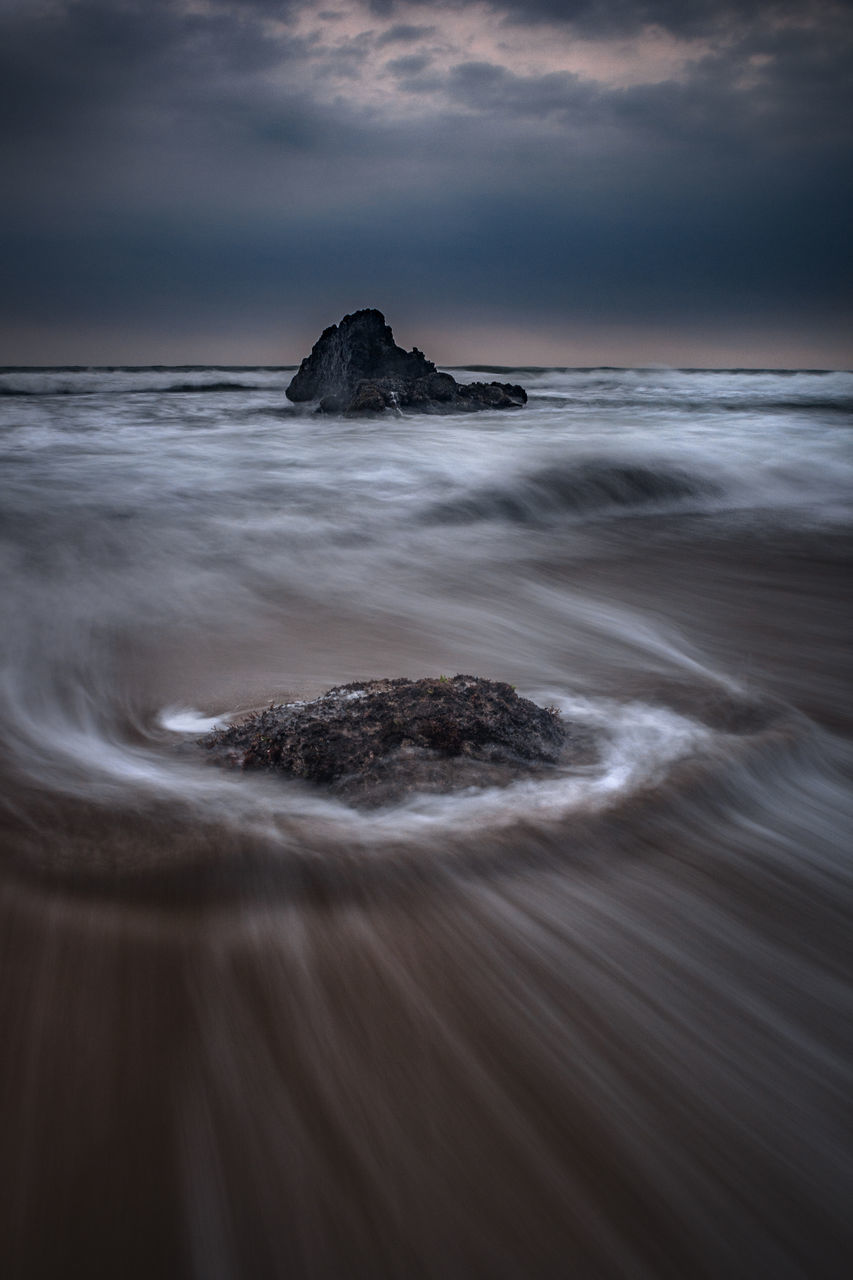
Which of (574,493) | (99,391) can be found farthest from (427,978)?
(99,391)

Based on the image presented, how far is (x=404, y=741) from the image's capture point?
273cm

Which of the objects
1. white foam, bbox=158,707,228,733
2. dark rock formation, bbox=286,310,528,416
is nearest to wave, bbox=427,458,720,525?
white foam, bbox=158,707,228,733

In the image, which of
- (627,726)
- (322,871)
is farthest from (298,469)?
(322,871)

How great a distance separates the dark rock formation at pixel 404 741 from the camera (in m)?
2.60

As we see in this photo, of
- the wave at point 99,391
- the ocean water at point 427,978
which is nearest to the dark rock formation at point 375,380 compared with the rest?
the wave at point 99,391

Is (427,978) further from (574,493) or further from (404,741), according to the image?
(574,493)

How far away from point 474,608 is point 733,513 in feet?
19.0

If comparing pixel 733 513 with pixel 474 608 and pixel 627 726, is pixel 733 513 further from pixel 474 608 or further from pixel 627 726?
pixel 627 726

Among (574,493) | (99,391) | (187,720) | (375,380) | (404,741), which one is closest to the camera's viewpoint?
(404,741)

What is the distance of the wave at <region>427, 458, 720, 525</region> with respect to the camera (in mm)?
9375

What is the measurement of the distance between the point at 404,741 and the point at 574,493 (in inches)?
321

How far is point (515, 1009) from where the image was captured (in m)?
1.87

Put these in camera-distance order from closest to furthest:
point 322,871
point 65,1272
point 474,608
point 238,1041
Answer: point 65,1272 → point 238,1041 → point 322,871 → point 474,608

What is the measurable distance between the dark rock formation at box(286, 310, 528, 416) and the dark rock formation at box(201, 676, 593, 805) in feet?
72.0
